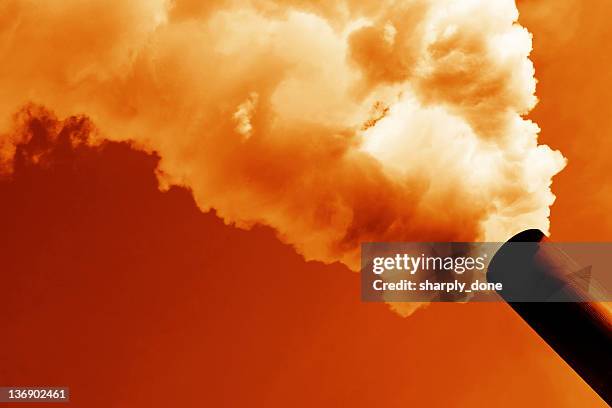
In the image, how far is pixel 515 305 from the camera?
38.8 feet

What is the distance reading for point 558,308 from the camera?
1126 centimetres

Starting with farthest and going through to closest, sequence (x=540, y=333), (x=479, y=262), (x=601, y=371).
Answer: (x=479, y=262)
(x=540, y=333)
(x=601, y=371)

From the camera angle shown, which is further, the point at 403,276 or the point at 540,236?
the point at 403,276

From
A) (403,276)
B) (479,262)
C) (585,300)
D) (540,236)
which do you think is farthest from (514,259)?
(403,276)

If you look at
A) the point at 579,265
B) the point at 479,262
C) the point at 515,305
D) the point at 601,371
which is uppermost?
the point at 479,262

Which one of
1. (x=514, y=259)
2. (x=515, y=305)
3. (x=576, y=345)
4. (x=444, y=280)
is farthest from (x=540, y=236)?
(x=444, y=280)

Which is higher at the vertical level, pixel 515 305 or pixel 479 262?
pixel 479 262

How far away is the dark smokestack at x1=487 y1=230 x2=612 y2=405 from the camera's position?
10.8 metres

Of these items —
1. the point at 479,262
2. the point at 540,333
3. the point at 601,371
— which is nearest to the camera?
the point at 601,371

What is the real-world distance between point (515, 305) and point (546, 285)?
0.80 metres

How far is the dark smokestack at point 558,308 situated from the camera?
10.8 m

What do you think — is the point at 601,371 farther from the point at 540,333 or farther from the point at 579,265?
the point at 579,265

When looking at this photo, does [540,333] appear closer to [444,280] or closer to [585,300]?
[585,300]

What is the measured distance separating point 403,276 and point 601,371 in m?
5.31
